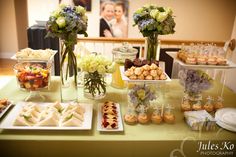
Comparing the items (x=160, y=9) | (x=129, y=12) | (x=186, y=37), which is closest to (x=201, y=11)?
(x=186, y=37)

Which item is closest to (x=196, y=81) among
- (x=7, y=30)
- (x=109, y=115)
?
(x=109, y=115)

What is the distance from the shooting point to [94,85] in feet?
5.98

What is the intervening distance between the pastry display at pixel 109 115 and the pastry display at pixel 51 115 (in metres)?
0.14

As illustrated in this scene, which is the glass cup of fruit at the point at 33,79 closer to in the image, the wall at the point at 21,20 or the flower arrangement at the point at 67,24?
the flower arrangement at the point at 67,24

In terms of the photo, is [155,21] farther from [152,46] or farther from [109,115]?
[109,115]

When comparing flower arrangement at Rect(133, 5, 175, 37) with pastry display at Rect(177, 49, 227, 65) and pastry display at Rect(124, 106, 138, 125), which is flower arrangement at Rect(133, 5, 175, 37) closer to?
pastry display at Rect(177, 49, 227, 65)

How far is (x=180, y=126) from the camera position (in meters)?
1.55

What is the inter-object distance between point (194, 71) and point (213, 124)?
0.45 meters

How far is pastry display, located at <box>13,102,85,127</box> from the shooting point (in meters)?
1.46

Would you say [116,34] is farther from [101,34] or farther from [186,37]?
[186,37]

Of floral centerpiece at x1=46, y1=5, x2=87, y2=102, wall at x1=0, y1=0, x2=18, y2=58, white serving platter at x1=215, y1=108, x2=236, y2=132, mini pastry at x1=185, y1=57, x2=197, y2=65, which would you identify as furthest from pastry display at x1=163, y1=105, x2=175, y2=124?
wall at x1=0, y1=0, x2=18, y2=58

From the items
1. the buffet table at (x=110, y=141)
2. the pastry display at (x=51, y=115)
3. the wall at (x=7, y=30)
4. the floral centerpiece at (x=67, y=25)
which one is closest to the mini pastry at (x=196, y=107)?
the buffet table at (x=110, y=141)

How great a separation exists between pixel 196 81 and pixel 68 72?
35.9 inches

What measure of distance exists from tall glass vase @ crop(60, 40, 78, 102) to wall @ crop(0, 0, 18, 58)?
176 inches
